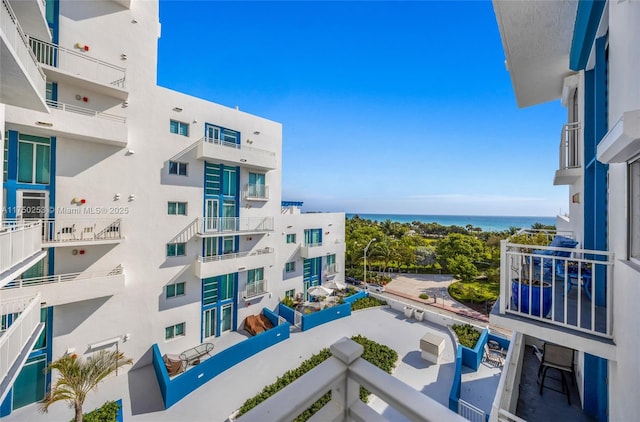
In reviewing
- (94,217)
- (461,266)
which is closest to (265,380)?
(94,217)

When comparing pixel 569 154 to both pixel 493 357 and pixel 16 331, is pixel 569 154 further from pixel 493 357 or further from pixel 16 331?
pixel 16 331

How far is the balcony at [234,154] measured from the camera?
1125 centimetres

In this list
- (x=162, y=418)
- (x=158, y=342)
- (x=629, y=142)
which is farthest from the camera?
(x=158, y=342)

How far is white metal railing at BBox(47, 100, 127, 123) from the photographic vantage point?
8244 millimetres

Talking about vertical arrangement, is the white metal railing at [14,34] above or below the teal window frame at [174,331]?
above

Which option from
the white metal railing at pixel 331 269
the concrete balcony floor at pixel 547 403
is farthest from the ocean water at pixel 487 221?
the concrete balcony floor at pixel 547 403

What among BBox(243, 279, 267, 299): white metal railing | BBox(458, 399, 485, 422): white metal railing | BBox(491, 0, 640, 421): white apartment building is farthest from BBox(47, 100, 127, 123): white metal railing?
BBox(458, 399, 485, 422): white metal railing

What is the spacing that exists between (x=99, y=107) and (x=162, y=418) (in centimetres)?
1043

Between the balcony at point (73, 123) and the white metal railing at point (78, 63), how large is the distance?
113cm

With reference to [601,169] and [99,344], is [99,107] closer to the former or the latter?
[99,344]

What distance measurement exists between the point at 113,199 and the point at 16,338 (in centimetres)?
522

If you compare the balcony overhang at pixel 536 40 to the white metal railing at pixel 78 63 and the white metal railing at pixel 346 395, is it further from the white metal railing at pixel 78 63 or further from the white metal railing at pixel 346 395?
the white metal railing at pixel 78 63

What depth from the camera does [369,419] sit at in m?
1.47

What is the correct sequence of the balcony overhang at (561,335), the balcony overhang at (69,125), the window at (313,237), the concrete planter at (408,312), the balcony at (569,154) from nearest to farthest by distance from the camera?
1. the balcony overhang at (561,335)
2. the balcony at (569,154)
3. the balcony overhang at (69,125)
4. the concrete planter at (408,312)
5. the window at (313,237)
